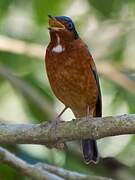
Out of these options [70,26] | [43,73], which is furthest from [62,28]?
[43,73]

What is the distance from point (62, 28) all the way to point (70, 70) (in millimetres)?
319

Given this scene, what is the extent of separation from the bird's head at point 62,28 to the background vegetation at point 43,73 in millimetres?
972

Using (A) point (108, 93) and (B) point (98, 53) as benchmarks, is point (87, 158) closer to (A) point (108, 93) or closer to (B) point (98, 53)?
(A) point (108, 93)

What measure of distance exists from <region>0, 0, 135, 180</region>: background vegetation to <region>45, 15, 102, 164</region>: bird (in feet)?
2.11

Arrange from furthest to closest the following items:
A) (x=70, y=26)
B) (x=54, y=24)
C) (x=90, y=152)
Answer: (x=90, y=152) < (x=70, y=26) < (x=54, y=24)

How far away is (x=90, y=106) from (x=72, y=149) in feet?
2.52

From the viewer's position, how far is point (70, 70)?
5.00 metres

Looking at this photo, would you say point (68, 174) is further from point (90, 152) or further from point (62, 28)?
point (62, 28)

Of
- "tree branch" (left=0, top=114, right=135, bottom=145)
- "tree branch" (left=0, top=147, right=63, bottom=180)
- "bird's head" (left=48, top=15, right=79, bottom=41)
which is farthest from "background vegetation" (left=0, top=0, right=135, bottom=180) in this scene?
"tree branch" (left=0, top=114, right=135, bottom=145)

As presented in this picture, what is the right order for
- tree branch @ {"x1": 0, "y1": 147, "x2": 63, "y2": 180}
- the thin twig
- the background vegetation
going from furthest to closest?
1. the background vegetation
2. the thin twig
3. tree branch @ {"x1": 0, "y1": 147, "x2": 63, "y2": 180}

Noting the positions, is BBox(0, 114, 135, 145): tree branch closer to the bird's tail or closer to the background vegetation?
the bird's tail

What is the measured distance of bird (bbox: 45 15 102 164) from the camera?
197 inches

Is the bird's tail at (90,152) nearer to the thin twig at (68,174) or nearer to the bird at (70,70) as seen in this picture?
the bird at (70,70)

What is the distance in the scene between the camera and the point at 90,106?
5227mm
